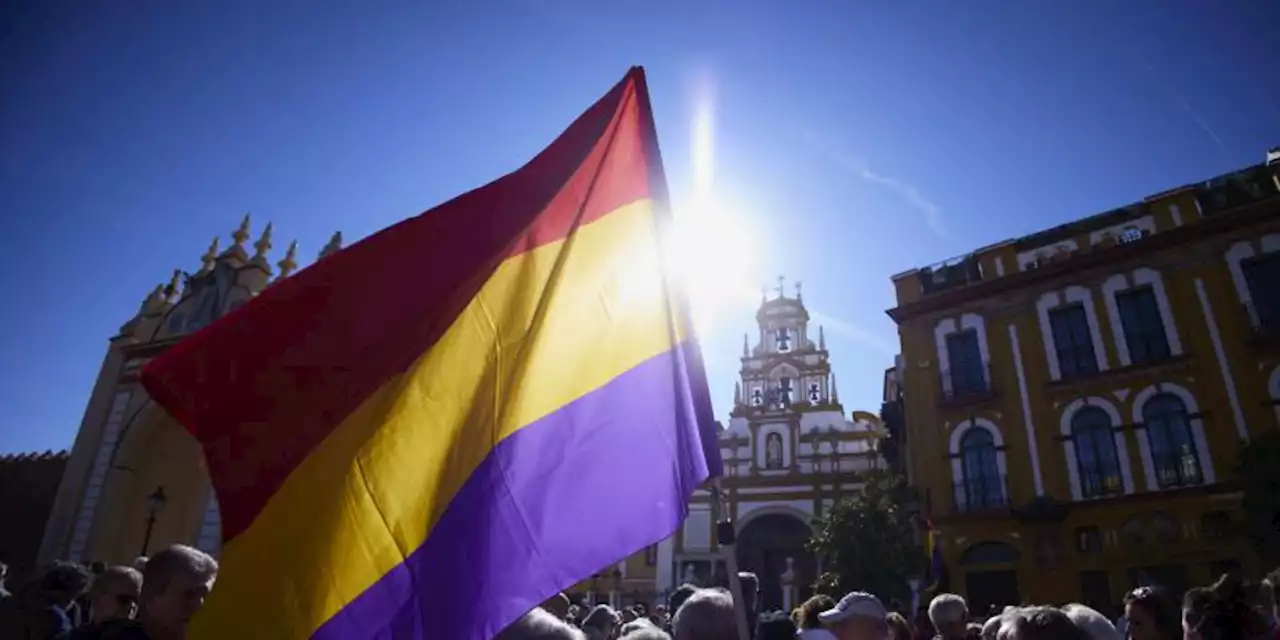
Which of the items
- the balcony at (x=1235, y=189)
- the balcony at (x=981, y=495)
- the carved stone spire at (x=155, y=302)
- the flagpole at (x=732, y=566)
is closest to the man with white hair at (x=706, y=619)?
the flagpole at (x=732, y=566)

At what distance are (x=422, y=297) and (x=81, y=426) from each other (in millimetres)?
26893

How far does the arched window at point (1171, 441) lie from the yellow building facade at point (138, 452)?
2382 cm

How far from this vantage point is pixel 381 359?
10.0 ft

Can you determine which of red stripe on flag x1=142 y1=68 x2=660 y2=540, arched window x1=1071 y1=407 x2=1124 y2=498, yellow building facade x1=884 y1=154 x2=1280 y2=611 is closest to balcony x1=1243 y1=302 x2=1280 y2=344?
yellow building facade x1=884 y1=154 x2=1280 y2=611

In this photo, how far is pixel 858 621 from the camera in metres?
3.91

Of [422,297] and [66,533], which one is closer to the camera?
[422,297]

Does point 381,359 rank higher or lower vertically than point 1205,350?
lower

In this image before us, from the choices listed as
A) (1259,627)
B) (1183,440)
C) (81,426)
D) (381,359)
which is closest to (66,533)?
(81,426)

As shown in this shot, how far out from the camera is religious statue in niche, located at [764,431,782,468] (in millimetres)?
36688

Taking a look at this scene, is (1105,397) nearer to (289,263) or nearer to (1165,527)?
(1165,527)

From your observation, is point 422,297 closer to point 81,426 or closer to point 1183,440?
point 1183,440

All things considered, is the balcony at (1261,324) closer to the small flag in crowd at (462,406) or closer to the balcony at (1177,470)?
the balcony at (1177,470)

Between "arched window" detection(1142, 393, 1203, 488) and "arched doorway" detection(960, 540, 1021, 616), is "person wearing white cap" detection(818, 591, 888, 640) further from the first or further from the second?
"arched window" detection(1142, 393, 1203, 488)

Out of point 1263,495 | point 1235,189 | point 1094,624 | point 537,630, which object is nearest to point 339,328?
point 537,630
